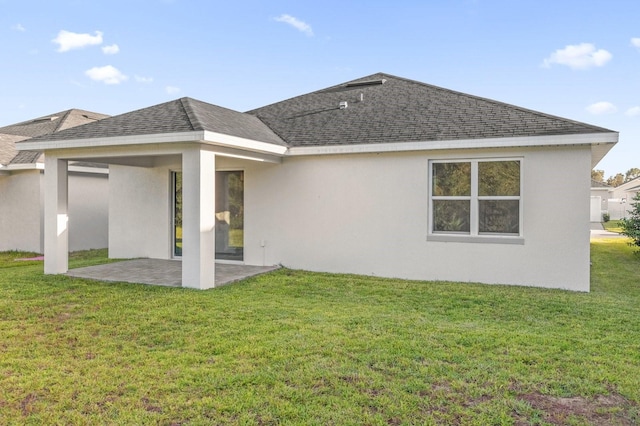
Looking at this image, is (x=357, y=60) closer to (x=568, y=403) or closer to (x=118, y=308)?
(x=118, y=308)

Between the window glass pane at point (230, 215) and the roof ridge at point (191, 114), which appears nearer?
the roof ridge at point (191, 114)

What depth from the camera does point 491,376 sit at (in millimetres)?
4145

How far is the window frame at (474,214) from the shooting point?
888 cm

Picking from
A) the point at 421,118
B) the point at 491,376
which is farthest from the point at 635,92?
the point at 491,376

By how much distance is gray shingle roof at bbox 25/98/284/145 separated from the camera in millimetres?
8500

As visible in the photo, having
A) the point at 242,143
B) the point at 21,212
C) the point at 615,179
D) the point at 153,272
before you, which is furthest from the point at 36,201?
the point at 615,179

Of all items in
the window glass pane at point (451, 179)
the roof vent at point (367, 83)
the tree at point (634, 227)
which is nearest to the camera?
the window glass pane at point (451, 179)

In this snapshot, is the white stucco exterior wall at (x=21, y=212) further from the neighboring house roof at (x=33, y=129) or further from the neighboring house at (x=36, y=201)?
the neighboring house roof at (x=33, y=129)

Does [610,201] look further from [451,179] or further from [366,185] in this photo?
[366,185]

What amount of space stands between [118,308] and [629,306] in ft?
27.6

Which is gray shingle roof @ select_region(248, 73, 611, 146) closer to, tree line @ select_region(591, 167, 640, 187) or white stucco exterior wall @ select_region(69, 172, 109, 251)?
white stucco exterior wall @ select_region(69, 172, 109, 251)

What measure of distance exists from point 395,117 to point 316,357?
752cm

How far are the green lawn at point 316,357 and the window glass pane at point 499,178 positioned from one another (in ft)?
7.17

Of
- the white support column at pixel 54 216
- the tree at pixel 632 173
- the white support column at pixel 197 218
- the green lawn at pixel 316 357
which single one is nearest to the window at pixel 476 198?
the green lawn at pixel 316 357
